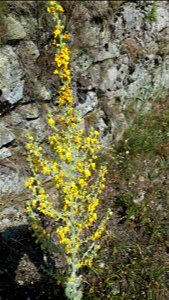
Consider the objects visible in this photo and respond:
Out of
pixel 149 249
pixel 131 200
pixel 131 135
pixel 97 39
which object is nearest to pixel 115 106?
pixel 131 135

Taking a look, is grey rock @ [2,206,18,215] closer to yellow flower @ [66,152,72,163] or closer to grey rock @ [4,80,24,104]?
grey rock @ [4,80,24,104]

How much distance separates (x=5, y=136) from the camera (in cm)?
457

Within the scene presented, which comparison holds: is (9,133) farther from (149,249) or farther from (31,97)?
(149,249)

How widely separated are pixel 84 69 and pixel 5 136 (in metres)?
1.46

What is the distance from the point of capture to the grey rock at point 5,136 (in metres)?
4.54

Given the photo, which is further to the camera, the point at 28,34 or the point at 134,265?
the point at 28,34

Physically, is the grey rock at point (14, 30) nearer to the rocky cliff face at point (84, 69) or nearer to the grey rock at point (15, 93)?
the rocky cliff face at point (84, 69)

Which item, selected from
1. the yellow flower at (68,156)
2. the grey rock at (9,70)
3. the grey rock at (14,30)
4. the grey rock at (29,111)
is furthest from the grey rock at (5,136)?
the yellow flower at (68,156)

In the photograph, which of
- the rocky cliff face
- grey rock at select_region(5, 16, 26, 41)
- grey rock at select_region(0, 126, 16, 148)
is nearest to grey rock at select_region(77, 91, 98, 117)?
the rocky cliff face

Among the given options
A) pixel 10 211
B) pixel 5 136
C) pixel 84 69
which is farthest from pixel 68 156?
pixel 84 69

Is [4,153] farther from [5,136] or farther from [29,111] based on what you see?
[29,111]

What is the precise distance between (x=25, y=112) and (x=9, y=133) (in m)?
0.33

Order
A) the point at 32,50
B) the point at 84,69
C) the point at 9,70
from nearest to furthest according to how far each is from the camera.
Result: the point at 9,70 < the point at 32,50 < the point at 84,69

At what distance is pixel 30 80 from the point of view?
15.6 feet
